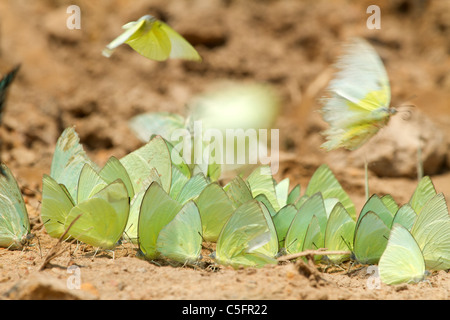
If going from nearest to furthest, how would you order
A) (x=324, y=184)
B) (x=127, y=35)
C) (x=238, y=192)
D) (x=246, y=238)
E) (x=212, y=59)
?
(x=246, y=238) < (x=127, y=35) < (x=238, y=192) < (x=324, y=184) < (x=212, y=59)

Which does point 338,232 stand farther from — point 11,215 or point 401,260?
point 11,215

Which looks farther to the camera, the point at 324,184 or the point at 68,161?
the point at 324,184

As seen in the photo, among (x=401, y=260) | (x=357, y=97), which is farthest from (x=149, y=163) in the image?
(x=401, y=260)

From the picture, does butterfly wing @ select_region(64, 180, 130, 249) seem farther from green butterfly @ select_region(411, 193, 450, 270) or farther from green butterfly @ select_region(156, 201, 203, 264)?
green butterfly @ select_region(411, 193, 450, 270)

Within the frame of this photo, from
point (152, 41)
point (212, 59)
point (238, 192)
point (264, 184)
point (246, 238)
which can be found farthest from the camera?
point (212, 59)

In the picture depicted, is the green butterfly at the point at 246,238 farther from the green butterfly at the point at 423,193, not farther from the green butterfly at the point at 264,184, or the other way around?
the green butterfly at the point at 423,193

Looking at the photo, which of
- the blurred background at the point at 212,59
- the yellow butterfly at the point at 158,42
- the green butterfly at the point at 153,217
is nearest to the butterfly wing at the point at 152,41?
the yellow butterfly at the point at 158,42
